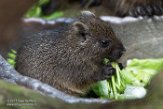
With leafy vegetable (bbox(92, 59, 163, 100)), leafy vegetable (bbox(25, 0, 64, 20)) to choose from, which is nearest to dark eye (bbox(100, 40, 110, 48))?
leafy vegetable (bbox(92, 59, 163, 100))

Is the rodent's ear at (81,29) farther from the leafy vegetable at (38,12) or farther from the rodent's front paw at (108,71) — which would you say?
the leafy vegetable at (38,12)

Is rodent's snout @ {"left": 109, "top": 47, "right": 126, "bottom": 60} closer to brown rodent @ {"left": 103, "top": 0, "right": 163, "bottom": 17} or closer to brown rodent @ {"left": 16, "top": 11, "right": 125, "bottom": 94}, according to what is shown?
brown rodent @ {"left": 16, "top": 11, "right": 125, "bottom": 94}

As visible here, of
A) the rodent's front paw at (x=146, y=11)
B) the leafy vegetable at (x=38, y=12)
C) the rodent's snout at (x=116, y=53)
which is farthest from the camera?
the leafy vegetable at (x=38, y=12)

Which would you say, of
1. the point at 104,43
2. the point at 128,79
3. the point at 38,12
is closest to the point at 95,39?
the point at 104,43

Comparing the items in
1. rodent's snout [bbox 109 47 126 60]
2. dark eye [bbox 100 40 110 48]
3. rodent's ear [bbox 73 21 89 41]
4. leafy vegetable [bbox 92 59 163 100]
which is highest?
rodent's ear [bbox 73 21 89 41]

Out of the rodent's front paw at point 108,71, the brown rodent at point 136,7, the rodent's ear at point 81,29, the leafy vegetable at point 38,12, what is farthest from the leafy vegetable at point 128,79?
the leafy vegetable at point 38,12

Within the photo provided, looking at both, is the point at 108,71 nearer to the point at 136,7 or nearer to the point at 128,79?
the point at 128,79

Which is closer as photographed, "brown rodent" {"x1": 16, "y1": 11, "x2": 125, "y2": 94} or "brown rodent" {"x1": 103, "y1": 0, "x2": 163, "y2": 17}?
"brown rodent" {"x1": 16, "y1": 11, "x2": 125, "y2": 94}
